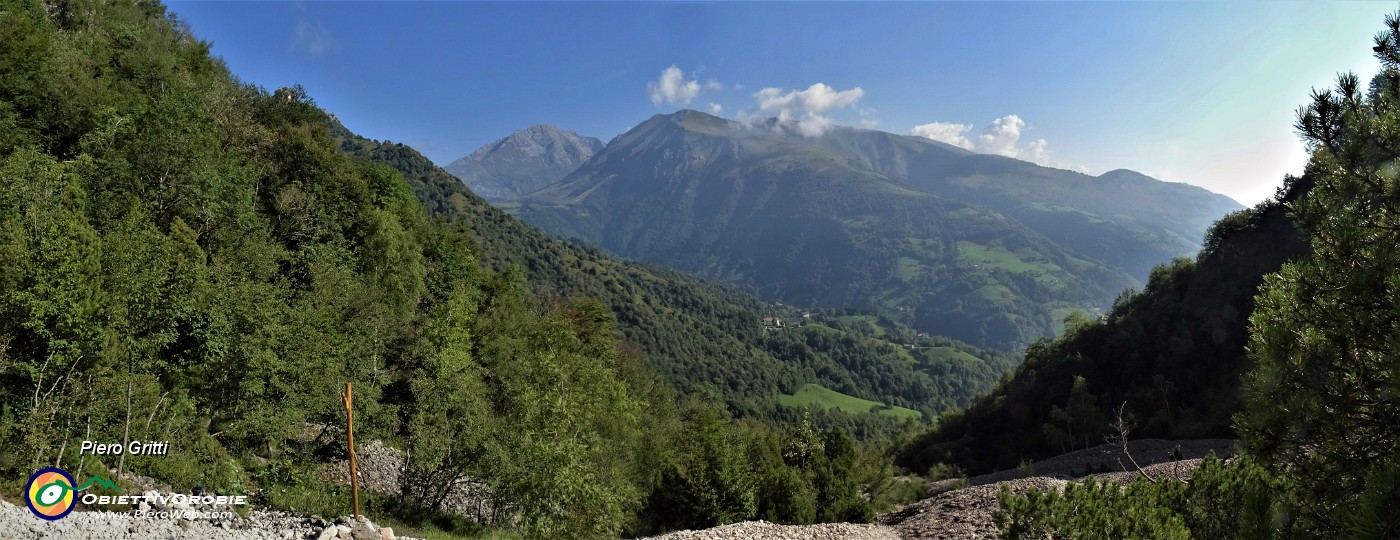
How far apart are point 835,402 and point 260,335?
456 feet

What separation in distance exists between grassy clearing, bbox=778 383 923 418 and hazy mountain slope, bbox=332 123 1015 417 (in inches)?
144

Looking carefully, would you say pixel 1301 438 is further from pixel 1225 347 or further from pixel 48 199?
pixel 1225 347

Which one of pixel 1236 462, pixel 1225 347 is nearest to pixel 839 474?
pixel 1236 462

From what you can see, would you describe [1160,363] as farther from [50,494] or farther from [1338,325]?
[50,494]

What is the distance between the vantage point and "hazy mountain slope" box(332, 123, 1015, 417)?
374 feet

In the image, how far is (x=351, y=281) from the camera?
26047 mm

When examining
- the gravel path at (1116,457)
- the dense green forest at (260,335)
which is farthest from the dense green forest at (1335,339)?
the gravel path at (1116,457)

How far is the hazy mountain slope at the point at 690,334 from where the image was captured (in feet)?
374

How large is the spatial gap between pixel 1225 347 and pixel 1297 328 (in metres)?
55.5

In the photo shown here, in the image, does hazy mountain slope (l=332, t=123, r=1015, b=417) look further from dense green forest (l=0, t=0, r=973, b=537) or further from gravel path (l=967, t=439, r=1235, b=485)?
gravel path (l=967, t=439, r=1235, b=485)

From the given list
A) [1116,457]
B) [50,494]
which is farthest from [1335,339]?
[1116,457]

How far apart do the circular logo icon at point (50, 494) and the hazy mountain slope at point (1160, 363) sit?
55.5 metres

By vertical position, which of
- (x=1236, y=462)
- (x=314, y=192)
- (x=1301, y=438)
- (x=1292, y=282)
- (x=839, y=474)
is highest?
(x=314, y=192)

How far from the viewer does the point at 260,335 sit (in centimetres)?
1753
